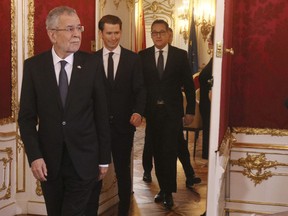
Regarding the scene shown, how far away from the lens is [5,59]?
3.73 meters

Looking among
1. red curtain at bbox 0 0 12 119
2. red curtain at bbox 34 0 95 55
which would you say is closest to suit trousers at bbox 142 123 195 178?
Result: red curtain at bbox 34 0 95 55

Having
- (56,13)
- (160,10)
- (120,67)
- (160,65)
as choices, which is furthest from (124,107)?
(160,10)

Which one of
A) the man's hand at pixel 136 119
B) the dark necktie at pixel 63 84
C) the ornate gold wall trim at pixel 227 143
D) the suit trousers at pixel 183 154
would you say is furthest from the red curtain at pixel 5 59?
the ornate gold wall trim at pixel 227 143

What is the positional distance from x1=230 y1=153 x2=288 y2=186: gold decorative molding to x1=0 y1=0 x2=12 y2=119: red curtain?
1.75m

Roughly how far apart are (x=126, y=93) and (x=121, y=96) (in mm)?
51

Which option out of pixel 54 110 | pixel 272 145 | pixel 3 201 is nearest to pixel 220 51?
pixel 54 110

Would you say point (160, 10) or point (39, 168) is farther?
point (160, 10)

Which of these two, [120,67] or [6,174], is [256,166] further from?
[6,174]

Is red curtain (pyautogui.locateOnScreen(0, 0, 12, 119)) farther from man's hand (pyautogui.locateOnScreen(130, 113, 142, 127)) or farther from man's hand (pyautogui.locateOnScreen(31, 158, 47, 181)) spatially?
man's hand (pyautogui.locateOnScreen(31, 158, 47, 181))

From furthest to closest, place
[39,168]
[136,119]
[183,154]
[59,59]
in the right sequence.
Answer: [183,154], [136,119], [59,59], [39,168]

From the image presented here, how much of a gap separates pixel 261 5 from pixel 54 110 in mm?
1766

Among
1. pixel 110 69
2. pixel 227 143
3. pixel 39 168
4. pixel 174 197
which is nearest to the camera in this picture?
pixel 39 168

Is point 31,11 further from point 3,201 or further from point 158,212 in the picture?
point 158,212

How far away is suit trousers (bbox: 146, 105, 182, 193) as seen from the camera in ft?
13.4
